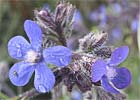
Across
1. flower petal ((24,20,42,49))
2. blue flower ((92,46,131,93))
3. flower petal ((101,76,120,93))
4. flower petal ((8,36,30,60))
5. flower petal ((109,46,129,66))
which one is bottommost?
flower petal ((101,76,120,93))

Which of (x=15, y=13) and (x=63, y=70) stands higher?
(x=15, y=13)

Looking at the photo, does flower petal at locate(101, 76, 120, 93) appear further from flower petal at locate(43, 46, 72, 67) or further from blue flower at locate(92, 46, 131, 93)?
flower petal at locate(43, 46, 72, 67)

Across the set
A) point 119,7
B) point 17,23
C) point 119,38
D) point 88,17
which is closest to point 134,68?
point 119,38

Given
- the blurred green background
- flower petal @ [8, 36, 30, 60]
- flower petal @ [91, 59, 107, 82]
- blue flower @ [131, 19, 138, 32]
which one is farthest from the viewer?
blue flower @ [131, 19, 138, 32]

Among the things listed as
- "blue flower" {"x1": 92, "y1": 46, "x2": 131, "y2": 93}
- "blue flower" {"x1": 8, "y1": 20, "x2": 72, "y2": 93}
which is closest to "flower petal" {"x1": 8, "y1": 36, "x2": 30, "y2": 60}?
"blue flower" {"x1": 8, "y1": 20, "x2": 72, "y2": 93}

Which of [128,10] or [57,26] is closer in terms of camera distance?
[57,26]

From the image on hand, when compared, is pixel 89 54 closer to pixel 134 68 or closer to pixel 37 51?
pixel 37 51
